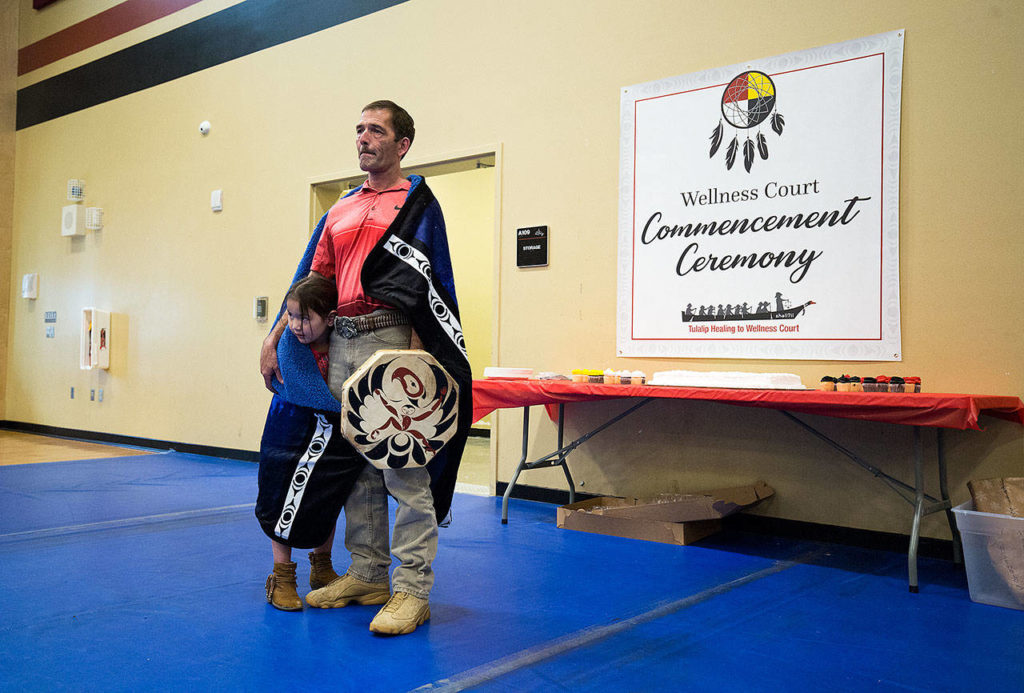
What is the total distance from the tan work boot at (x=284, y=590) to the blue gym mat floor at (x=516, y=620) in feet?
0.12

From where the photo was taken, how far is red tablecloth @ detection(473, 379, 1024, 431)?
277cm

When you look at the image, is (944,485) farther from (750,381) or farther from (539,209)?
(539,209)

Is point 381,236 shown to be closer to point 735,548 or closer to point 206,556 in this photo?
point 206,556

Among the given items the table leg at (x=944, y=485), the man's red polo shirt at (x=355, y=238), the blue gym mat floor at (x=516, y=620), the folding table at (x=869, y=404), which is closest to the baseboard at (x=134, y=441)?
the blue gym mat floor at (x=516, y=620)

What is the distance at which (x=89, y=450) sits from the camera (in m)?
6.99

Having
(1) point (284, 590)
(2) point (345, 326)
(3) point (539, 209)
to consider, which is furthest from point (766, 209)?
(1) point (284, 590)

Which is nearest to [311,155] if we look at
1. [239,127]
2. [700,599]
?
[239,127]

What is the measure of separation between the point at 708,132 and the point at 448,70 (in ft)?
6.37

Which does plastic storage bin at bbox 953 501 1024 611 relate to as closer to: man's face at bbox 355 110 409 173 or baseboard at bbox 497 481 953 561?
baseboard at bbox 497 481 953 561

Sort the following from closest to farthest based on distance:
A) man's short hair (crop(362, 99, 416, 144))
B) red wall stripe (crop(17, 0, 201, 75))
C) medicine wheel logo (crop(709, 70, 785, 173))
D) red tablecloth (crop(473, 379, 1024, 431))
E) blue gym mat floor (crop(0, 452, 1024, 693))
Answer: blue gym mat floor (crop(0, 452, 1024, 693)) < man's short hair (crop(362, 99, 416, 144)) < red tablecloth (crop(473, 379, 1024, 431)) < medicine wheel logo (crop(709, 70, 785, 173)) < red wall stripe (crop(17, 0, 201, 75))

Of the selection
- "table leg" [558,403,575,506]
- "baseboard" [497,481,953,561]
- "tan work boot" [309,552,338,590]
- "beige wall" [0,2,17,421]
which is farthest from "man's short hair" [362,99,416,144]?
"beige wall" [0,2,17,421]

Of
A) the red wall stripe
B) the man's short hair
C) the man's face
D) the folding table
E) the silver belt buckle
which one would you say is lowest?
the folding table

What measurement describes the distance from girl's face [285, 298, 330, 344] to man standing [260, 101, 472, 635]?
0.17ft

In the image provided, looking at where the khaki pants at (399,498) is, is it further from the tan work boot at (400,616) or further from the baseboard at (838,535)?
the baseboard at (838,535)
